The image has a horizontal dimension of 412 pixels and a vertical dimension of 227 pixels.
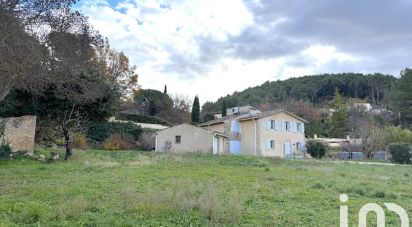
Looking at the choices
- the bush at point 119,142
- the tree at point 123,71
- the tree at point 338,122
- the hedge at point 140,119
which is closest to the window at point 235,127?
the bush at point 119,142

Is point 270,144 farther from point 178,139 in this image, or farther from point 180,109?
point 180,109

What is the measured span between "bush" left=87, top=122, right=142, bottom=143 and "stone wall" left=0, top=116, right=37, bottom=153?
15.1m

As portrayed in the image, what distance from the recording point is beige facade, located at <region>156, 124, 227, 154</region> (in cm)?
3669

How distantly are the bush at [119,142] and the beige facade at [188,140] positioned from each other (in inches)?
111

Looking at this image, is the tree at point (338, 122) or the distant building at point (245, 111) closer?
the distant building at point (245, 111)

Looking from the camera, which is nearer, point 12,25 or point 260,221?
point 260,221

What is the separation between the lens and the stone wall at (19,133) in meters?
19.6

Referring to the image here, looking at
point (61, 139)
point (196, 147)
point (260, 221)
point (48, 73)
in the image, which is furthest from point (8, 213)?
point (196, 147)

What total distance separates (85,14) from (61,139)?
1721 cm

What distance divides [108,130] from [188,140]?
Result: 27.6ft

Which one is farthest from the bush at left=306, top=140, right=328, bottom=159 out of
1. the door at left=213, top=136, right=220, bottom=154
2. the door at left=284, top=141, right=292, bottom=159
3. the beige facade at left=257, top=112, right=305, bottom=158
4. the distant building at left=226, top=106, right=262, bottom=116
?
the door at left=213, top=136, right=220, bottom=154

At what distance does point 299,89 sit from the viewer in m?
88.9

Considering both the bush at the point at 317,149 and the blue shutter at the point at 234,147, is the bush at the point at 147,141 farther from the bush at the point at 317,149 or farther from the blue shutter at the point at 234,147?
the bush at the point at 317,149

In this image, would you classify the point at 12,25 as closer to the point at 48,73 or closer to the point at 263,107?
the point at 48,73
